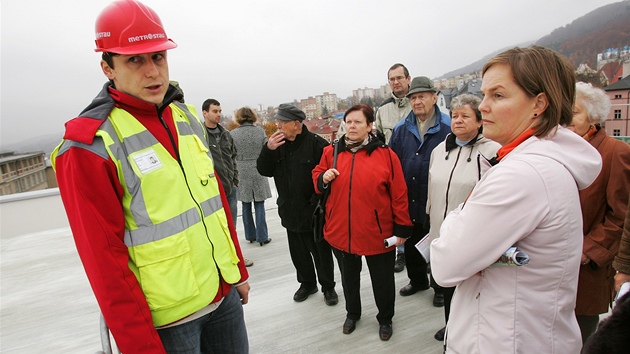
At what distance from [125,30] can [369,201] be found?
1616 mm

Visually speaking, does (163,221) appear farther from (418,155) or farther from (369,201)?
(418,155)

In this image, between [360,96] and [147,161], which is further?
[360,96]

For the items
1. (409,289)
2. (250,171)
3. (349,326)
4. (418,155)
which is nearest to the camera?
(349,326)

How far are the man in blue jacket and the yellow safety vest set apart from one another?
1774mm

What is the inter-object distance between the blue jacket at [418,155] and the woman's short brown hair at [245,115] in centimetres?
213

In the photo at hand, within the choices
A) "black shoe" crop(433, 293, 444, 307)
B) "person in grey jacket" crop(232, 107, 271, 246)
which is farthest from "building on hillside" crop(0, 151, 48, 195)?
"black shoe" crop(433, 293, 444, 307)

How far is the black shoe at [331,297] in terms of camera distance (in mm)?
2736

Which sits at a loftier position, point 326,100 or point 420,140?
point 326,100

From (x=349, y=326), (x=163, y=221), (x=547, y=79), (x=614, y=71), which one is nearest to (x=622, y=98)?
(x=614, y=71)

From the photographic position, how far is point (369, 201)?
86.3 inches

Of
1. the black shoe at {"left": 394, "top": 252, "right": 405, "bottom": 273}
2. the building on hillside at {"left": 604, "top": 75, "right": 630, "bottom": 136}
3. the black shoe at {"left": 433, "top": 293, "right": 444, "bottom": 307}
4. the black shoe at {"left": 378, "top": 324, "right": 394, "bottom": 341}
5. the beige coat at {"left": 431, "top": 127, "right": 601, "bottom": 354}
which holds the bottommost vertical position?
the black shoe at {"left": 394, "top": 252, "right": 405, "bottom": 273}

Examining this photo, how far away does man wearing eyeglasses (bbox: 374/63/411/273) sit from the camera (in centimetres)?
331

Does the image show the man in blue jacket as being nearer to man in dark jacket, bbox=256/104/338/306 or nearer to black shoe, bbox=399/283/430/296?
black shoe, bbox=399/283/430/296

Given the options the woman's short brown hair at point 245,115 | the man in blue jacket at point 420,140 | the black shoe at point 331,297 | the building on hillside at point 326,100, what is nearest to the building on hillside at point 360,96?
the man in blue jacket at point 420,140
